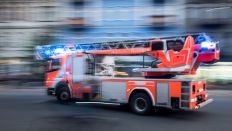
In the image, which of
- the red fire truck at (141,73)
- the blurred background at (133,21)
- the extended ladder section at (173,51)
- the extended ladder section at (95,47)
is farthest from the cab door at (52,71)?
the blurred background at (133,21)

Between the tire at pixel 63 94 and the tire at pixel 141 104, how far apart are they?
10.4ft

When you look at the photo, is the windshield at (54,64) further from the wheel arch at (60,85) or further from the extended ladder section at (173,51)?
the extended ladder section at (173,51)

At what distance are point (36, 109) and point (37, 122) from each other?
121 inches

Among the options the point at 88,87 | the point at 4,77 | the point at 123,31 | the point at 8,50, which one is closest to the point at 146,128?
the point at 88,87

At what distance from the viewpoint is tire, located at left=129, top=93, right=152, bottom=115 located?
1361cm

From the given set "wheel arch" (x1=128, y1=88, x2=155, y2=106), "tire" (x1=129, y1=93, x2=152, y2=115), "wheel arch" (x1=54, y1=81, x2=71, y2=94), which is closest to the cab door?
"wheel arch" (x1=54, y1=81, x2=71, y2=94)

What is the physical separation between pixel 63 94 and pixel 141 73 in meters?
3.69

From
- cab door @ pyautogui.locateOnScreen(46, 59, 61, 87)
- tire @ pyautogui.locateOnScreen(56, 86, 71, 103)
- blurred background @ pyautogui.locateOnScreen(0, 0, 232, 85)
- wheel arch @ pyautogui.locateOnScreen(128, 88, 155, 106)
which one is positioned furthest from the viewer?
blurred background @ pyautogui.locateOnScreen(0, 0, 232, 85)

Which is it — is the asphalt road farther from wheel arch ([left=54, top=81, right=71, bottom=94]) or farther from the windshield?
the windshield

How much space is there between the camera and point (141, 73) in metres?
14.2

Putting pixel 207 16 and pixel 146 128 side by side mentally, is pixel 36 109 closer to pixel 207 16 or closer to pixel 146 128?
pixel 146 128

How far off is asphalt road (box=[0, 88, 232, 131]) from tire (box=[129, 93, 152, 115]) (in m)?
0.20

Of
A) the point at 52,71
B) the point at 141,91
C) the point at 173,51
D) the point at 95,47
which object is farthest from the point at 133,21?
A: the point at 141,91

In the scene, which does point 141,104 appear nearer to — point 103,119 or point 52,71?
point 103,119
